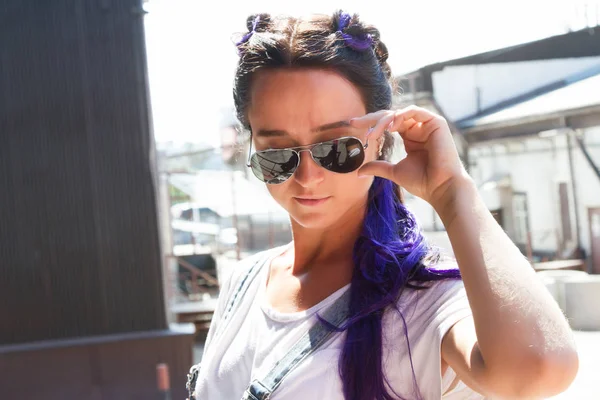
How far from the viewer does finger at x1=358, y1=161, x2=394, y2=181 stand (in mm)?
964

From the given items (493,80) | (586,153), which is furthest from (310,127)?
(586,153)

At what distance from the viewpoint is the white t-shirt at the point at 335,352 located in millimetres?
863

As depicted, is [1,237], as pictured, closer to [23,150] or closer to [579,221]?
[23,150]

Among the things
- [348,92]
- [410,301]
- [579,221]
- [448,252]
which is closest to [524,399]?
[410,301]

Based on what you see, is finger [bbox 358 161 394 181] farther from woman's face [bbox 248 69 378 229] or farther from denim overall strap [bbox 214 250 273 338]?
denim overall strap [bbox 214 250 273 338]

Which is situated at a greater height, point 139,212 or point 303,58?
point 303,58

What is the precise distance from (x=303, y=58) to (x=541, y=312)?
0.56 m

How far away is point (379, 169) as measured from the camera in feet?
3.24

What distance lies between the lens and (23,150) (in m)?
4.05

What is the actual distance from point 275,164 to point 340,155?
0.13 metres

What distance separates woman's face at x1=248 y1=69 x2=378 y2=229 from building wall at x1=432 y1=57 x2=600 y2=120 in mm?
2532

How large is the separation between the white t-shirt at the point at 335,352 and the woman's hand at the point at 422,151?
0.14 metres

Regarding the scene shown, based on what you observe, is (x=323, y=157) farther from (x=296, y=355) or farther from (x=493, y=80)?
(x=493, y=80)

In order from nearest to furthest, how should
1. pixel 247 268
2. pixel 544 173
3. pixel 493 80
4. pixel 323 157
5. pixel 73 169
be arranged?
pixel 323 157
pixel 247 268
pixel 493 80
pixel 73 169
pixel 544 173
